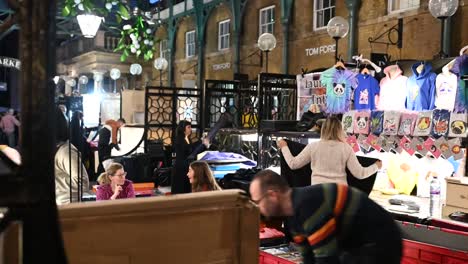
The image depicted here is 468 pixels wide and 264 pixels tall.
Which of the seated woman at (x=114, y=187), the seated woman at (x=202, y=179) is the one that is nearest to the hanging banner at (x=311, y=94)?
the seated woman at (x=202, y=179)

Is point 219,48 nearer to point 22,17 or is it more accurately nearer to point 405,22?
point 405,22

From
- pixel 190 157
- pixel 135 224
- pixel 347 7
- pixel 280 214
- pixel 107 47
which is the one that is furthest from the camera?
pixel 107 47

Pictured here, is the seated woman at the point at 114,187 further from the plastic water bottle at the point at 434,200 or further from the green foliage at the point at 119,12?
the plastic water bottle at the point at 434,200

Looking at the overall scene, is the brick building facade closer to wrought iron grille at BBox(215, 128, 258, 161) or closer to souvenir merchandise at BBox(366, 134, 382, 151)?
wrought iron grille at BBox(215, 128, 258, 161)

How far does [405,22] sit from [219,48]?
8326 mm

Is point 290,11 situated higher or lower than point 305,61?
higher

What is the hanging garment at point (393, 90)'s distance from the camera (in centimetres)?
613

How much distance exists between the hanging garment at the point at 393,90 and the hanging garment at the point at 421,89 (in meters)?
0.10

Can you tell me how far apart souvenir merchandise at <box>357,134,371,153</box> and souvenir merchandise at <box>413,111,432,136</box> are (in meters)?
0.72

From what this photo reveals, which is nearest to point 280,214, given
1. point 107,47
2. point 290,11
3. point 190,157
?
point 190,157

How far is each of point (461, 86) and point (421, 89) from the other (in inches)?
24.4

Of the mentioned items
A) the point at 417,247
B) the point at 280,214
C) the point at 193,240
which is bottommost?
the point at 417,247

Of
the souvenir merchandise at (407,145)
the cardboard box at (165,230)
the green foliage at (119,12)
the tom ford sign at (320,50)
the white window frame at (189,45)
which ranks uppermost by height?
the white window frame at (189,45)

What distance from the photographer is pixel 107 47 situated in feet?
84.6
